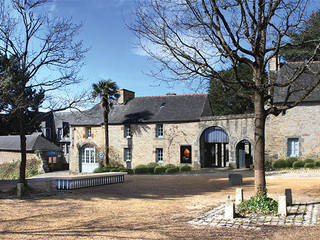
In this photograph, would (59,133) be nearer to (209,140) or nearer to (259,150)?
(209,140)

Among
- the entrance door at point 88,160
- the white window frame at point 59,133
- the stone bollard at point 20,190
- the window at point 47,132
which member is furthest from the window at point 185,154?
the window at point 47,132

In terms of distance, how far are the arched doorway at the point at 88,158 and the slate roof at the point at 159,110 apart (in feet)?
7.94

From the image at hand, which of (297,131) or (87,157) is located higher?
(297,131)

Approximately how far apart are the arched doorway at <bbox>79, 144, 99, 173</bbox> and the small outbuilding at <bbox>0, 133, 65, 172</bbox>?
344 centimetres

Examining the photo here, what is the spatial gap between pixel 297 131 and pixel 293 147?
3.98ft

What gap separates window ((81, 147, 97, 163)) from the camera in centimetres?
2930

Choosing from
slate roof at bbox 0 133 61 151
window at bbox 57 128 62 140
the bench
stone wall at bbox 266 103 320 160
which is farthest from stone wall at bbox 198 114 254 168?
window at bbox 57 128 62 140

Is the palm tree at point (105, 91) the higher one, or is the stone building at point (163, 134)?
the palm tree at point (105, 91)

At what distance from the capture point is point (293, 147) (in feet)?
73.6

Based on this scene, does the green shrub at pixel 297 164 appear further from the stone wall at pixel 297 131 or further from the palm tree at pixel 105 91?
the palm tree at pixel 105 91

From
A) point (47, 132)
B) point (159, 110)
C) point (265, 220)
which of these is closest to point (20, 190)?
point (265, 220)

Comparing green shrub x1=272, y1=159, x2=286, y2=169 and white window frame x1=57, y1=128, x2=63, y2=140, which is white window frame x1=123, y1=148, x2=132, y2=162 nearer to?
green shrub x1=272, y1=159, x2=286, y2=169

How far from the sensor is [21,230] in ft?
21.9

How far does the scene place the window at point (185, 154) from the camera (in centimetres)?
2595
